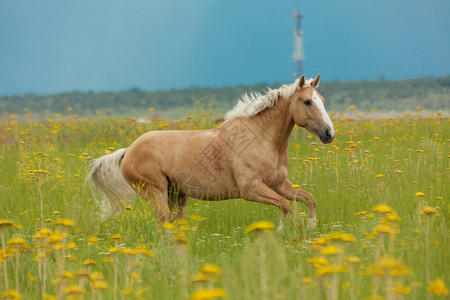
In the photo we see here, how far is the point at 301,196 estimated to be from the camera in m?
6.38

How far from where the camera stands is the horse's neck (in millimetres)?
6289

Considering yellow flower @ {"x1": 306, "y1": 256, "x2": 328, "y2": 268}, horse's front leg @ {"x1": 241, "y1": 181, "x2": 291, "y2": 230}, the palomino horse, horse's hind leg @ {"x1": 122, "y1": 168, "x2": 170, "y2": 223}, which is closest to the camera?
yellow flower @ {"x1": 306, "y1": 256, "x2": 328, "y2": 268}

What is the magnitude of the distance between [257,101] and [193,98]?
49139 millimetres

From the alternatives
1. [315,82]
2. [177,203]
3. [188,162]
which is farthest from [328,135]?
[177,203]

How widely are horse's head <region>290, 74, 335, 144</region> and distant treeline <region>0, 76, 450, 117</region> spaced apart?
38044mm

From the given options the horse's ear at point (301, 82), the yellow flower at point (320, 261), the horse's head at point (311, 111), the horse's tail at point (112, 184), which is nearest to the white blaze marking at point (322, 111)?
the horse's head at point (311, 111)

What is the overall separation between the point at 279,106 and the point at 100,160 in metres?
2.40

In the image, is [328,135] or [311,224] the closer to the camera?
[328,135]

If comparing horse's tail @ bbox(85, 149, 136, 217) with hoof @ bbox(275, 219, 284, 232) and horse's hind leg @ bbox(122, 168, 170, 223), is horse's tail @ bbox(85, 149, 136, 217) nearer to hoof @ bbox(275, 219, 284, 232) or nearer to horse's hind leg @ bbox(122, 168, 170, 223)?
horse's hind leg @ bbox(122, 168, 170, 223)

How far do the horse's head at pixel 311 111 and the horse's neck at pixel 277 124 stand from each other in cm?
13

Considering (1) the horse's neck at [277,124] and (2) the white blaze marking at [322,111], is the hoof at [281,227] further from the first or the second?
(2) the white blaze marking at [322,111]

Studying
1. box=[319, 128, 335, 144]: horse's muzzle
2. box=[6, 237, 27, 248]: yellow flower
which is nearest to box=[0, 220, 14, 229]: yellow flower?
box=[6, 237, 27, 248]: yellow flower

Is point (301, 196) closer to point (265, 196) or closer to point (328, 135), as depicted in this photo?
point (265, 196)

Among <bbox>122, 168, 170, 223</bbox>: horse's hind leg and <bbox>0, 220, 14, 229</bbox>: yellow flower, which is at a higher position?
<bbox>0, 220, 14, 229</bbox>: yellow flower
